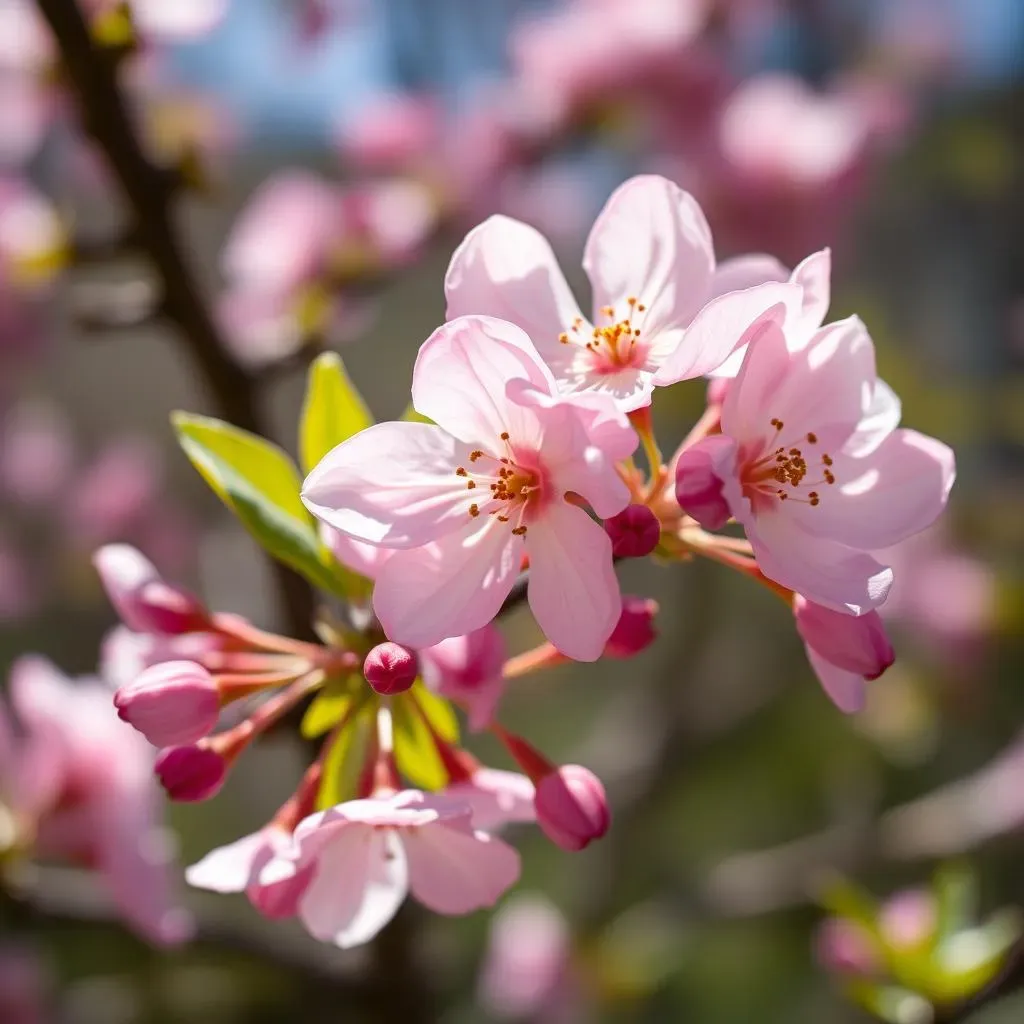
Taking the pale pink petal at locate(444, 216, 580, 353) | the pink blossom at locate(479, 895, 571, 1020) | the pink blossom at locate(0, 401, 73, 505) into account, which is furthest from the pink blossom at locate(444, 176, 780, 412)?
the pink blossom at locate(0, 401, 73, 505)

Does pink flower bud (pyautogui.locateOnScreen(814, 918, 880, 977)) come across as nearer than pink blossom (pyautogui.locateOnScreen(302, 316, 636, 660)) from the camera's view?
No

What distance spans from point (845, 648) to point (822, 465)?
0.29ft

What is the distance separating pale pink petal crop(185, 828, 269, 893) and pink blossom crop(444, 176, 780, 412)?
24cm

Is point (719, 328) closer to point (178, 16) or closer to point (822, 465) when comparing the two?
point (822, 465)

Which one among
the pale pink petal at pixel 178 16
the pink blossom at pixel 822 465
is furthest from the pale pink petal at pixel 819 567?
the pale pink petal at pixel 178 16

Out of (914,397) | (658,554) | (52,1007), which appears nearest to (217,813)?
(52,1007)

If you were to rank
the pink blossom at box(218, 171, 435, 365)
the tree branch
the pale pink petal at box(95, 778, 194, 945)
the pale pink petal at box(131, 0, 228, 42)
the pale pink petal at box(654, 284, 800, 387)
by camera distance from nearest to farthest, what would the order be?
the pale pink petal at box(654, 284, 800, 387), the pale pink petal at box(95, 778, 194, 945), the tree branch, the pale pink petal at box(131, 0, 228, 42), the pink blossom at box(218, 171, 435, 365)

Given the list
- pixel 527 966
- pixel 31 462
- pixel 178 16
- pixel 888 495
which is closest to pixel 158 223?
pixel 178 16

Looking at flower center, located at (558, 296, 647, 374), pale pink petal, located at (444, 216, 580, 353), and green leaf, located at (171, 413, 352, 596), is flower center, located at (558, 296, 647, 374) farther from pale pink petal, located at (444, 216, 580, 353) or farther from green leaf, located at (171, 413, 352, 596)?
green leaf, located at (171, 413, 352, 596)

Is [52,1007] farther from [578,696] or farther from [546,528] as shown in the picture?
[578,696]

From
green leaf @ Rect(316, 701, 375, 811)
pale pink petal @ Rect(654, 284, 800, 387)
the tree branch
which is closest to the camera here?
pale pink petal @ Rect(654, 284, 800, 387)

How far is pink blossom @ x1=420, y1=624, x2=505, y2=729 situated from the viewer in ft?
1.40

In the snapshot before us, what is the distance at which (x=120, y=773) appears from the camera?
80cm

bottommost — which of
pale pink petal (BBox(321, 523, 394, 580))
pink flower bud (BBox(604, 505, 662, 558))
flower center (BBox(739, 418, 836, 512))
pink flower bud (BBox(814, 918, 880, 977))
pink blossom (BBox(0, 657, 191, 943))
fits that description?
pink flower bud (BBox(814, 918, 880, 977))
